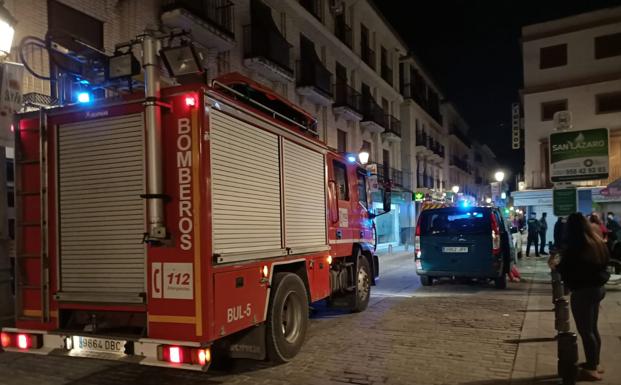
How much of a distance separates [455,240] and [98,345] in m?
8.66

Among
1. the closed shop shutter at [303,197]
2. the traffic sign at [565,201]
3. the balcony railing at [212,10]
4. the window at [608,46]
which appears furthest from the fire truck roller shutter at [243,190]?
the window at [608,46]

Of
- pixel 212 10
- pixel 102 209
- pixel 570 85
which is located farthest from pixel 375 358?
pixel 570 85

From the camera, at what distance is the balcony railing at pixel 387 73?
3107 centimetres

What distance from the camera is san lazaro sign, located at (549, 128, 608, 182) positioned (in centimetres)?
1013

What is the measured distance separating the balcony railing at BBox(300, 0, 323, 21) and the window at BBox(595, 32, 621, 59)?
56.1ft

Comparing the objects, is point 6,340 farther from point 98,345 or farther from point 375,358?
point 375,358

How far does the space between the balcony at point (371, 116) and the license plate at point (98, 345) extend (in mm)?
22228

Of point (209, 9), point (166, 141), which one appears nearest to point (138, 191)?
point (166, 141)

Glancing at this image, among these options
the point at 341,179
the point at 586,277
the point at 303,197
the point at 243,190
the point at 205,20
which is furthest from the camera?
the point at 205,20

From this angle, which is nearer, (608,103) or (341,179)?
(341,179)

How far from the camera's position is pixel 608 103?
28.0 meters

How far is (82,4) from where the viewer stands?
11219mm

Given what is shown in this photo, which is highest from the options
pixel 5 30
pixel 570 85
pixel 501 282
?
pixel 570 85

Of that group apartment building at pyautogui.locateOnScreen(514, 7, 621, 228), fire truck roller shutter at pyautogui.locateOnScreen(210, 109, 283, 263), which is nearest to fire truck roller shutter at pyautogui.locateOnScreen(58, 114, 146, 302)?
fire truck roller shutter at pyautogui.locateOnScreen(210, 109, 283, 263)
